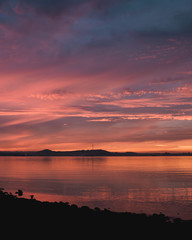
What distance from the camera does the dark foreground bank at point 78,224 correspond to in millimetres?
17000

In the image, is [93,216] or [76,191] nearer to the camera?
[93,216]

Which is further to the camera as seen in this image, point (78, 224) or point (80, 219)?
point (80, 219)

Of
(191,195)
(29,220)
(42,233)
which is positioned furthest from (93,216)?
(191,195)

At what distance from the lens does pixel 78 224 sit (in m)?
19.3

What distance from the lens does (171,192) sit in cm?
4453

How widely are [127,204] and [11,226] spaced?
19372mm

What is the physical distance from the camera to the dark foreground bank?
669 inches

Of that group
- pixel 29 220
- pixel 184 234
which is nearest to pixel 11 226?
pixel 29 220

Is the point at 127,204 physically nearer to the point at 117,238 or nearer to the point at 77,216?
the point at 77,216

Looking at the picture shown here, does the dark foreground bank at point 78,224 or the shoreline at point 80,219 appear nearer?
the dark foreground bank at point 78,224

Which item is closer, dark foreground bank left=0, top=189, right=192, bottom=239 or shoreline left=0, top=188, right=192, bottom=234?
dark foreground bank left=0, top=189, right=192, bottom=239

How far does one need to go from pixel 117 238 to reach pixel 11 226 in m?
6.57

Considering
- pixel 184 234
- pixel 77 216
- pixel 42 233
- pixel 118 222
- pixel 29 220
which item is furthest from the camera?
pixel 77 216

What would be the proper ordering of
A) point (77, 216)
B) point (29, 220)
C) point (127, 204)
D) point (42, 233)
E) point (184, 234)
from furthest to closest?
point (127, 204), point (77, 216), point (29, 220), point (184, 234), point (42, 233)
